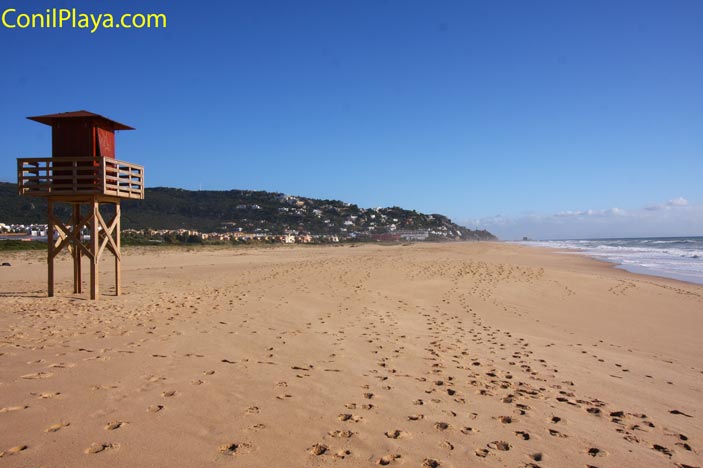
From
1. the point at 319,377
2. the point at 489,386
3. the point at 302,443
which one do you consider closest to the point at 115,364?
the point at 319,377

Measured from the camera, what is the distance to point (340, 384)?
5395mm

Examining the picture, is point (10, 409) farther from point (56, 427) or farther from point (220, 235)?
point (220, 235)

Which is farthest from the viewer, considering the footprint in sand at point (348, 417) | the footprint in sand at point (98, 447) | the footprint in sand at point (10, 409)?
the footprint in sand at point (348, 417)

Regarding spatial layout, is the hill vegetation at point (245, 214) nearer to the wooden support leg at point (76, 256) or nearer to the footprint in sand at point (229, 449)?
the wooden support leg at point (76, 256)

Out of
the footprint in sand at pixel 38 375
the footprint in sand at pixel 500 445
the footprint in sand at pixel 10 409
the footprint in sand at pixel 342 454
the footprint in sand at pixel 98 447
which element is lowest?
the footprint in sand at pixel 500 445

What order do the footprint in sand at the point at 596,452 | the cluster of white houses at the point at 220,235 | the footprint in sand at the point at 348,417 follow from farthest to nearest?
the cluster of white houses at the point at 220,235
the footprint in sand at the point at 348,417
the footprint in sand at the point at 596,452

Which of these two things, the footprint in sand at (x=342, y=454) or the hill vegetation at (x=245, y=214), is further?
the hill vegetation at (x=245, y=214)

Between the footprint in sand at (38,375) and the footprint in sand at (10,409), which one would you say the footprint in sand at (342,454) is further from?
the footprint in sand at (38,375)

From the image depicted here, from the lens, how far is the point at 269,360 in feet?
20.6

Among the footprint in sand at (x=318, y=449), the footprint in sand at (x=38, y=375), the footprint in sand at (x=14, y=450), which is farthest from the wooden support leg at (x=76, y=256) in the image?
the footprint in sand at (x=318, y=449)

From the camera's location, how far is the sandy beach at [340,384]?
3.79 m

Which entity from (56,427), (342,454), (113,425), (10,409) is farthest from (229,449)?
(10,409)

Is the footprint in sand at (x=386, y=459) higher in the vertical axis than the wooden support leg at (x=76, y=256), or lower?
lower

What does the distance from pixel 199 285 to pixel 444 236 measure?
93.8 metres
